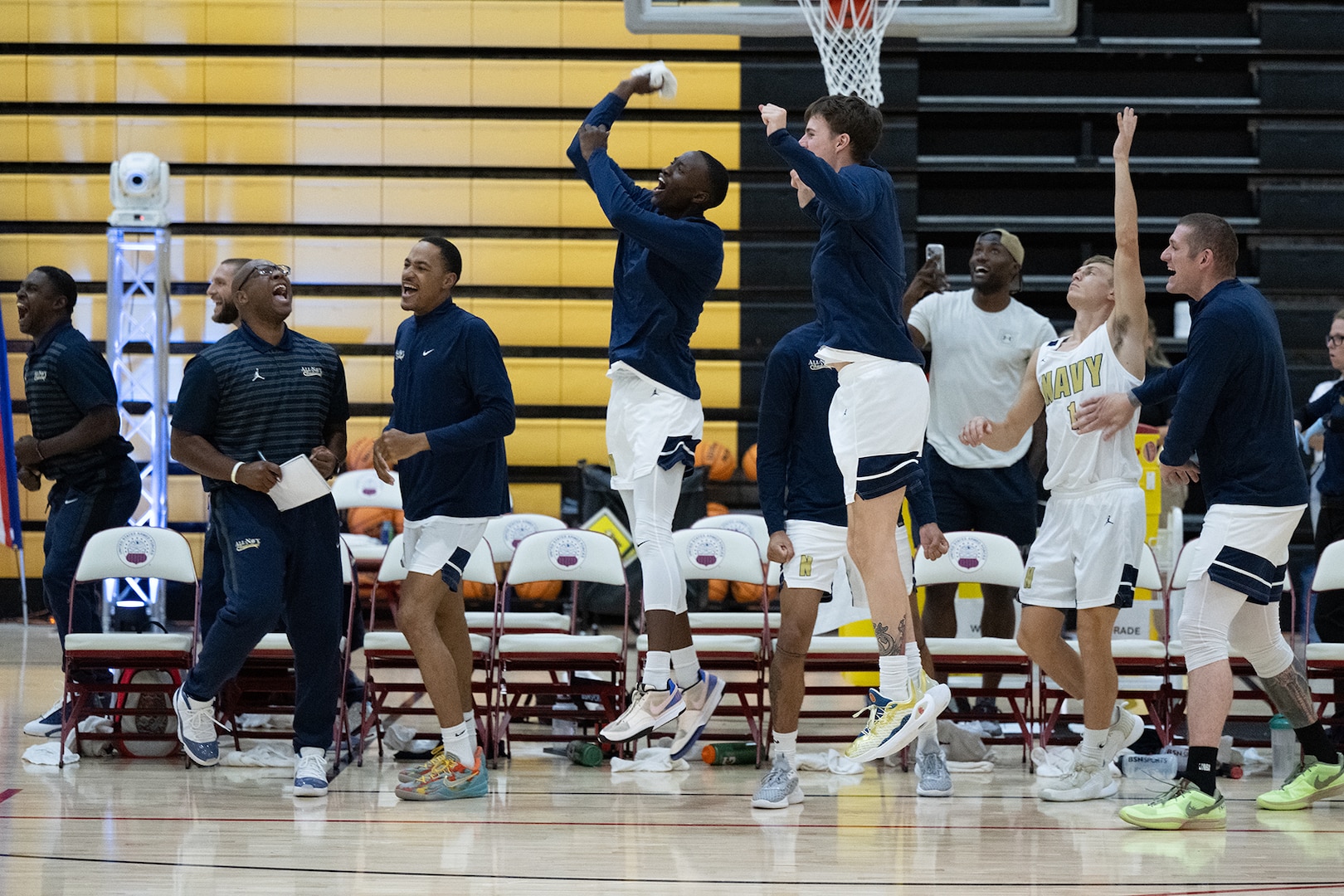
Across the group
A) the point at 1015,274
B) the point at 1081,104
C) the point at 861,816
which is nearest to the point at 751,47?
the point at 1081,104

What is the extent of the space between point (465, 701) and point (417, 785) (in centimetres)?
41

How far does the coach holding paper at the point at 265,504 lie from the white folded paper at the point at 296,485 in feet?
0.12

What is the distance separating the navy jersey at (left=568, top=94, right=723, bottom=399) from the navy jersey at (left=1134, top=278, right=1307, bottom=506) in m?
1.77

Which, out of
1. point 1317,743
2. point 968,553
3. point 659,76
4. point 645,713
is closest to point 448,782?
point 645,713

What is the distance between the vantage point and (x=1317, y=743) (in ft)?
17.0

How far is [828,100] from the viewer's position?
4812 mm

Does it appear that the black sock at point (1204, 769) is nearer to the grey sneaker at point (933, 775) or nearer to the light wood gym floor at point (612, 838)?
the light wood gym floor at point (612, 838)

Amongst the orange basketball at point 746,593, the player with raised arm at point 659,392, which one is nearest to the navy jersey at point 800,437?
the player with raised arm at point 659,392

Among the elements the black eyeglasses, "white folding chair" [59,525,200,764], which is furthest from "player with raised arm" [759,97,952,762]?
"white folding chair" [59,525,200,764]

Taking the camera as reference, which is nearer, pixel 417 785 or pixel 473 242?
pixel 417 785

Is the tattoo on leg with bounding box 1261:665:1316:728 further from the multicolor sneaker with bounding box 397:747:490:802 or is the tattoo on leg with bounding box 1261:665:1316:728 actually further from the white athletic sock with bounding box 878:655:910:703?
the multicolor sneaker with bounding box 397:747:490:802

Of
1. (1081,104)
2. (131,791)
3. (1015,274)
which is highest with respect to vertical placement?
(1081,104)

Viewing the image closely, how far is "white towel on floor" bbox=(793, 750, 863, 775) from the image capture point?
5793 millimetres

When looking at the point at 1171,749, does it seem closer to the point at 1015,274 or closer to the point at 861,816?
the point at 861,816
